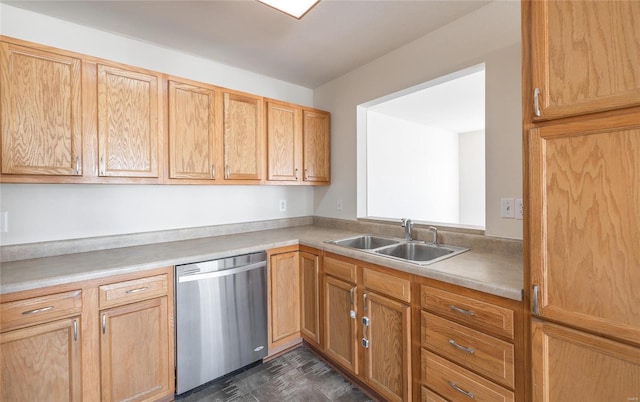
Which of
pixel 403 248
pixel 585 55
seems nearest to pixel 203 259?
pixel 403 248

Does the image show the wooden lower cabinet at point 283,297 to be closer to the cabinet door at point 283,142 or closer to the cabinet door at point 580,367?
the cabinet door at point 283,142

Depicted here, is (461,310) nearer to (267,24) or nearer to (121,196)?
(267,24)

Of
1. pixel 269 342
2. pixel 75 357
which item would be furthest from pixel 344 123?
pixel 75 357

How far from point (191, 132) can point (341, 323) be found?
5.94 ft

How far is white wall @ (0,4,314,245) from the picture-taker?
176cm

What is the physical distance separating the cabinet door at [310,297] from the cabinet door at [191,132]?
3.40 feet

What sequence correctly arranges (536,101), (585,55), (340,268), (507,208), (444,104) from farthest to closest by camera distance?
(444,104)
(340,268)
(507,208)
(536,101)
(585,55)

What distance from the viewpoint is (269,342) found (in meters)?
2.20

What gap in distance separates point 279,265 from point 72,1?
7.07 feet

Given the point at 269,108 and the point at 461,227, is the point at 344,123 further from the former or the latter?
the point at 461,227

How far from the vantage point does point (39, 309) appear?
4.49ft

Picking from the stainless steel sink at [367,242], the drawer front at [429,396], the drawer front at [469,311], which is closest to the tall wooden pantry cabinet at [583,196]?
the drawer front at [469,311]

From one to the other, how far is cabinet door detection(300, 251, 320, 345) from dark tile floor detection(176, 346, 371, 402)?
0.23m

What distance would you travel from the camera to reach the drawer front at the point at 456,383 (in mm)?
1251
